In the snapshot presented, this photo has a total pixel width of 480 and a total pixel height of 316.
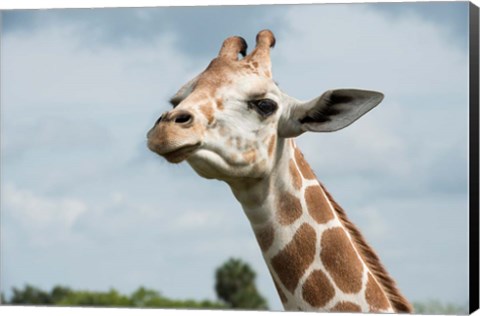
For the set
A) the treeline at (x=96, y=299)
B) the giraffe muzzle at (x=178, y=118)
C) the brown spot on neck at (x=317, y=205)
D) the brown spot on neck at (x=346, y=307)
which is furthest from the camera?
the treeline at (x=96, y=299)

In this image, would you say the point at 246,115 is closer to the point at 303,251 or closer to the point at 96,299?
the point at 303,251

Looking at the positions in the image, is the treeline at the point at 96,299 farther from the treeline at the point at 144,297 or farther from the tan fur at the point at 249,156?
the tan fur at the point at 249,156

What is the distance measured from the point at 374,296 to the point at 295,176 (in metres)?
0.79

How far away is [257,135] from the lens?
5.46m

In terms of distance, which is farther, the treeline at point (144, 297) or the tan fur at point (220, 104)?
the treeline at point (144, 297)

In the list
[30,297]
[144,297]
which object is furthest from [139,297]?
[30,297]

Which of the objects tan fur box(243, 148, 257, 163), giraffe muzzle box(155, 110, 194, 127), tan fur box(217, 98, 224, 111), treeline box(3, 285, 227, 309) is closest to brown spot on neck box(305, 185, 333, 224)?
tan fur box(243, 148, 257, 163)

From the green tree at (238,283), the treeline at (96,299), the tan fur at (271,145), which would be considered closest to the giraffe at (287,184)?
the tan fur at (271,145)

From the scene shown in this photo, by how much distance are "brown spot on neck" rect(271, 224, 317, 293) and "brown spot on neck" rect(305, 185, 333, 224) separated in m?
0.09

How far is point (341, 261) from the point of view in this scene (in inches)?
216

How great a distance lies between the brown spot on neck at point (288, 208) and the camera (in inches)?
Result: 216

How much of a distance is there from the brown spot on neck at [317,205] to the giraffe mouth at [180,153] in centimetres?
74

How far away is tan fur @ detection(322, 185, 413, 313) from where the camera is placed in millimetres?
5598

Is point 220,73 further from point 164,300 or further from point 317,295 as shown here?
point 164,300
